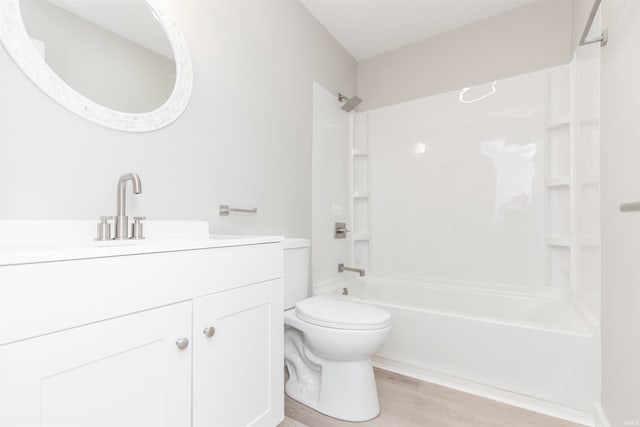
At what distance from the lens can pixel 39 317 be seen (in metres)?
0.63

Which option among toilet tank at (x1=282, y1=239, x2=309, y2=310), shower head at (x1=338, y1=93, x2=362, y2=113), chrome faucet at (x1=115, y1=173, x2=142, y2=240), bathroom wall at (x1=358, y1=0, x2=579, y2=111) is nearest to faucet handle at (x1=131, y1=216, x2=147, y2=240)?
chrome faucet at (x1=115, y1=173, x2=142, y2=240)

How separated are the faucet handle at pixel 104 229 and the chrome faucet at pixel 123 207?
25 mm

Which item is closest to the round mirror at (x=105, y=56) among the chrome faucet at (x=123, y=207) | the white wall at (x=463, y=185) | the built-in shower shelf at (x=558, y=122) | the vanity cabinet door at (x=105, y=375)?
the chrome faucet at (x=123, y=207)

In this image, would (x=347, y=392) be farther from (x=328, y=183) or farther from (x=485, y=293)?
(x=328, y=183)

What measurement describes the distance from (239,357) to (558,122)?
2.29 meters

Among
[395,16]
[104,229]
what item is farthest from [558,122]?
[104,229]

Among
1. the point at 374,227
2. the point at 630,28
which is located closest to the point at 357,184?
the point at 374,227

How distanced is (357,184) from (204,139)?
1.62m

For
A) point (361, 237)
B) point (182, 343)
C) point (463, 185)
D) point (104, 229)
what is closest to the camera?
point (182, 343)

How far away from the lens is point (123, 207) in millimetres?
1090

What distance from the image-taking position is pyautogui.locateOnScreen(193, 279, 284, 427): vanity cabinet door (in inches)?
37.7

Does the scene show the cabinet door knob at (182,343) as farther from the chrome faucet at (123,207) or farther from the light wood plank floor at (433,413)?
the light wood plank floor at (433,413)

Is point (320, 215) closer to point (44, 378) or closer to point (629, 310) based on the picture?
point (629, 310)

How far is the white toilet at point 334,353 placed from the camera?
4.58 ft
